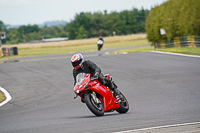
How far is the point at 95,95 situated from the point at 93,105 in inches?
10.2

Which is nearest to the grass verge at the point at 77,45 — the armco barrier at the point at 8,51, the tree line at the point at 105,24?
the armco barrier at the point at 8,51

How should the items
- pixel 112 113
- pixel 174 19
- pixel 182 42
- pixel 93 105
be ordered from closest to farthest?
A: pixel 93 105
pixel 112 113
pixel 182 42
pixel 174 19

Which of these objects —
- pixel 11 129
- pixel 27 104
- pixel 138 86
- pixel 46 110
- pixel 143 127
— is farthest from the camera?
→ pixel 138 86

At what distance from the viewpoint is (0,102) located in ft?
41.3

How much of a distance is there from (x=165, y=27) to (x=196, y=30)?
5026 mm

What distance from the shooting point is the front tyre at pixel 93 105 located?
7.79 meters

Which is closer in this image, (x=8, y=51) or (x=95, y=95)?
(x=95, y=95)

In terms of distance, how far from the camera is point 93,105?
25.9 ft

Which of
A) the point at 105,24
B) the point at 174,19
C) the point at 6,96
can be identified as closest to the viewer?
the point at 6,96

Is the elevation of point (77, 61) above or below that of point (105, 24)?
below

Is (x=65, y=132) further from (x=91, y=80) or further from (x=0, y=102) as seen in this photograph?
(x=0, y=102)

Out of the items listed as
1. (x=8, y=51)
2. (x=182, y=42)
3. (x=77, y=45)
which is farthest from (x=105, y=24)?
(x=182, y=42)

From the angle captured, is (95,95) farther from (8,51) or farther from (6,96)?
(8,51)

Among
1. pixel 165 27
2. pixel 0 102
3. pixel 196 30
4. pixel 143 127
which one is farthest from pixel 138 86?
pixel 165 27
